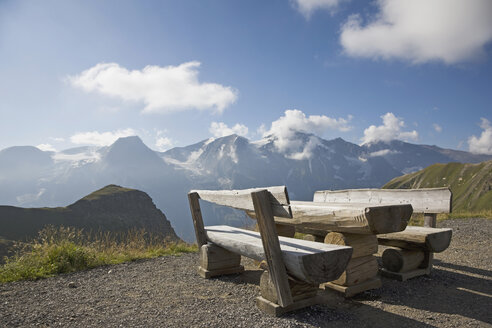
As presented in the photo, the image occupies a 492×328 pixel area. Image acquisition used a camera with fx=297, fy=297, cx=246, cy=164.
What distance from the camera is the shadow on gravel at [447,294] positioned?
4.17 metres

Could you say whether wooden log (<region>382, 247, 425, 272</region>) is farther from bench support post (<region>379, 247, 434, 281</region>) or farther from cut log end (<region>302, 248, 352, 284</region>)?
cut log end (<region>302, 248, 352, 284</region>)

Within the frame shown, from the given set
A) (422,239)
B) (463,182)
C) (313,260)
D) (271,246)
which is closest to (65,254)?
(271,246)

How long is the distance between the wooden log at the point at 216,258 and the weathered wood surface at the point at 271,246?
2368mm

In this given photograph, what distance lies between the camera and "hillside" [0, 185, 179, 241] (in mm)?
81188

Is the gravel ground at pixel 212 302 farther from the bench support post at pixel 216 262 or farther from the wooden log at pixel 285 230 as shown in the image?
the wooden log at pixel 285 230

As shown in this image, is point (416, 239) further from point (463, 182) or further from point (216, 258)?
point (463, 182)

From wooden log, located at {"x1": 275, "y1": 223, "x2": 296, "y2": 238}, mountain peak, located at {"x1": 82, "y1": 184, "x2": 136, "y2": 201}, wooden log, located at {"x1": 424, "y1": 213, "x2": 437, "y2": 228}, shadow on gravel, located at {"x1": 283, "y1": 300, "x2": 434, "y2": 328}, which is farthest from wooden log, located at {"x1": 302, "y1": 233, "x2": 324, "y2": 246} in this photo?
mountain peak, located at {"x1": 82, "y1": 184, "x2": 136, "y2": 201}

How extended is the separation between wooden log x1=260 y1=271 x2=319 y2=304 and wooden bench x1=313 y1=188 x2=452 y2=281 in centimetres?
211

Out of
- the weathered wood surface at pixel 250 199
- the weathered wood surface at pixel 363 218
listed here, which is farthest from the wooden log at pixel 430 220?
the weathered wood surface at pixel 250 199

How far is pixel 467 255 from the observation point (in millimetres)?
7285

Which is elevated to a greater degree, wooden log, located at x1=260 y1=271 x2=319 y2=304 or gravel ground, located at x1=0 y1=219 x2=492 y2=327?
wooden log, located at x1=260 y1=271 x2=319 y2=304

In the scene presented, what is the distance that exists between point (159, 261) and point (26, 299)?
2.98 m

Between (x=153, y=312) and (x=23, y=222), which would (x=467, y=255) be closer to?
(x=153, y=312)

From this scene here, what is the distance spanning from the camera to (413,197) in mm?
5969
